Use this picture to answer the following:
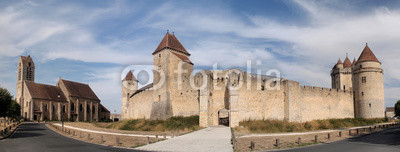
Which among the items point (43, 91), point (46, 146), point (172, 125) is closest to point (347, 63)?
point (172, 125)

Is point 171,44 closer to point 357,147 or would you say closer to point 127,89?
point 127,89

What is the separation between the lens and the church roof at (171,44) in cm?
3950

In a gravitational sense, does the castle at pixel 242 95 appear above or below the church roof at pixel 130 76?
below

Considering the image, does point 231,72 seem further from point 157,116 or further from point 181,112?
point 157,116

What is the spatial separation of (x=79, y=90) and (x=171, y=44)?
39330 millimetres

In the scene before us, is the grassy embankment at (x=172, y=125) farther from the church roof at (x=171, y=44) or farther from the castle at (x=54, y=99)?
the castle at (x=54, y=99)

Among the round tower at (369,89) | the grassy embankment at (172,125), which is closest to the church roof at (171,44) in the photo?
the grassy embankment at (172,125)

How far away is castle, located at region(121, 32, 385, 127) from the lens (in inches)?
1190

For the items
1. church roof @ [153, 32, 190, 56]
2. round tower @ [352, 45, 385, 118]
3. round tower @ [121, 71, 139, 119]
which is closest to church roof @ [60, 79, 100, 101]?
round tower @ [121, 71, 139, 119]

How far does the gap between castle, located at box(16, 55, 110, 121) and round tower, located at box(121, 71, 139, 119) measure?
441 inches

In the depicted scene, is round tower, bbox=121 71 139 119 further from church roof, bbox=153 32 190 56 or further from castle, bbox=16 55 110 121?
church roof, bbox=153 32 190 56

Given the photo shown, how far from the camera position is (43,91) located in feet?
202

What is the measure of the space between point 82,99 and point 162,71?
1470 inches

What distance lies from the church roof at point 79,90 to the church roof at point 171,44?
34666 mm
